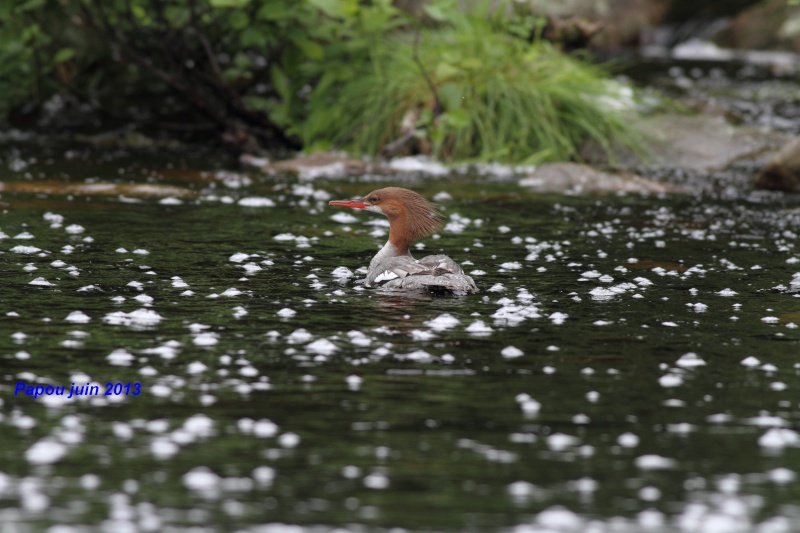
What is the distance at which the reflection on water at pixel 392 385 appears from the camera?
17.1 ft

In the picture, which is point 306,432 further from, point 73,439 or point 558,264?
point 558,264

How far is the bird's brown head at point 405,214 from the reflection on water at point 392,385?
726mm

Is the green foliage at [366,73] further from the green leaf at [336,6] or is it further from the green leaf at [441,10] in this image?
the green leaf at [336,6]

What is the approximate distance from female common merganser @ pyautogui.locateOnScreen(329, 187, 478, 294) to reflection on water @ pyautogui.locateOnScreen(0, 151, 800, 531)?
22 centimetres

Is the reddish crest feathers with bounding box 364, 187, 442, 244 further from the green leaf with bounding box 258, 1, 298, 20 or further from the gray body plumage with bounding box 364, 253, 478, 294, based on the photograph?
the green leaf with bounding box 258, 1, 298, 20

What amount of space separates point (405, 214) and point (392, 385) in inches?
138

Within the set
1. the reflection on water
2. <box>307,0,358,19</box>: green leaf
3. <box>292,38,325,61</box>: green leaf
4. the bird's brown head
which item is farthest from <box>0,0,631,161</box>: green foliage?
the bird's brown head

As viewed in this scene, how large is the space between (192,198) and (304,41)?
3.86 meters

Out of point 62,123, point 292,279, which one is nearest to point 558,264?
point 292,279

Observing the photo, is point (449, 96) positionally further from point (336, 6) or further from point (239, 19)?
point (239, 19)

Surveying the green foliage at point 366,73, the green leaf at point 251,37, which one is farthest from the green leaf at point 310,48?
the green leaf at point 251,37

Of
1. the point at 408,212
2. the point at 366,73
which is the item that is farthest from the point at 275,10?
the point at 408,212

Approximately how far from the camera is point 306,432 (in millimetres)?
6000

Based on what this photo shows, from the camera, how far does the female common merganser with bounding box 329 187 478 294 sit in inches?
371
